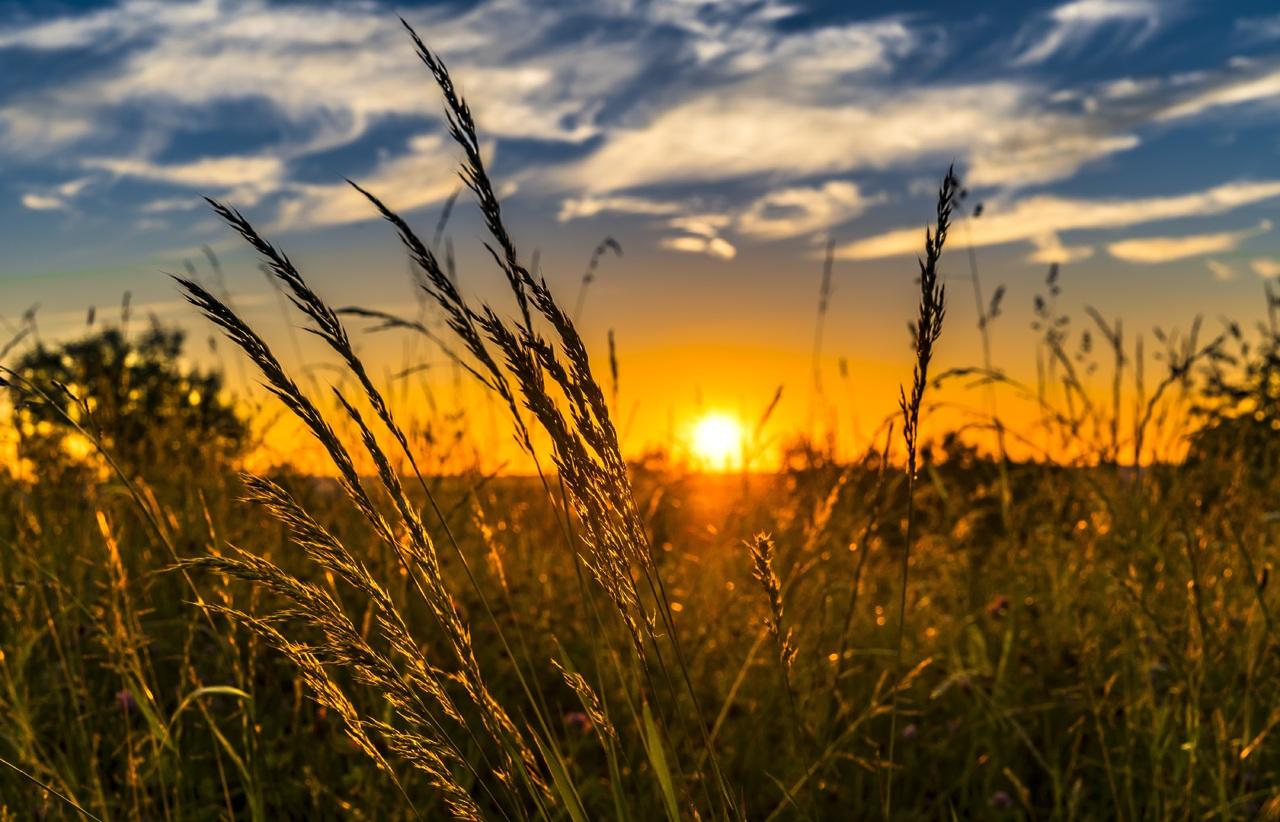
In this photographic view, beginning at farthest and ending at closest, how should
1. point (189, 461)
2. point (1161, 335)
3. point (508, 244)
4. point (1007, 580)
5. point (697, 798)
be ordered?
point (189, 461) < point (1007, 580) < point (1161, 335) < point (697, 798) < point (508, 244)

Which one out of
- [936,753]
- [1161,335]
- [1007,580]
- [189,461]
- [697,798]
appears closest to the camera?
[697,798]

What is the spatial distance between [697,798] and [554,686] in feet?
3.09

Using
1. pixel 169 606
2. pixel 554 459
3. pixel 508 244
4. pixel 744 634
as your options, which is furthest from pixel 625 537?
pixel 169 606

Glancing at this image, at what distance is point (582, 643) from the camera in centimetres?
368

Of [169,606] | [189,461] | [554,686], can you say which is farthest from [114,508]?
[554,686]

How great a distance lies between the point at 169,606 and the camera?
373 centimetres

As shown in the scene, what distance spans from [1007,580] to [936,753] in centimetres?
148

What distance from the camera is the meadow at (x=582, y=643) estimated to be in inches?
46.4

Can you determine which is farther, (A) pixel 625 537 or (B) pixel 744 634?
(B) pixel 744 634

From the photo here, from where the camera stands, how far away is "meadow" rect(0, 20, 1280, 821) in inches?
46.4

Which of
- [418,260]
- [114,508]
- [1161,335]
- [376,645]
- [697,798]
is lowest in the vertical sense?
[697,798]

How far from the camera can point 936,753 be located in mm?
3055

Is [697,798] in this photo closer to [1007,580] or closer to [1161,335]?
[1007,580]

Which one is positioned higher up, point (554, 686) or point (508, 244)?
point (508, 244)
